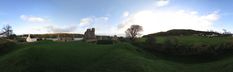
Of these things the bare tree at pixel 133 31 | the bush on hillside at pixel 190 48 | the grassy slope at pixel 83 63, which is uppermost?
the bare tree at pixel 133 31

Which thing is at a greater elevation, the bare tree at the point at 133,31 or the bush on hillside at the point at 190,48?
the bare tree at the point at 133,31

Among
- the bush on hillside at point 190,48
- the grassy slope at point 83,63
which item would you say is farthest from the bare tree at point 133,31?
the grassy slope at point 83,63

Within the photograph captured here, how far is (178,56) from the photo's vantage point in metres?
62.3

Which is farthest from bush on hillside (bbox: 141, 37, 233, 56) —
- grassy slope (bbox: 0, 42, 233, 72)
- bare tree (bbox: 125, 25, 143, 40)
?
bare tree (bbox: 125, 25, 143, 40)

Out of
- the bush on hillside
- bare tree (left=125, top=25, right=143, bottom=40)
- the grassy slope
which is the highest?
bare tree (left=125, top=25, right=143, bottom=40)

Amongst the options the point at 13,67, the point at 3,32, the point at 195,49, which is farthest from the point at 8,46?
the point at 3,32

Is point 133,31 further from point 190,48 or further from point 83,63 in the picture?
point 83,63

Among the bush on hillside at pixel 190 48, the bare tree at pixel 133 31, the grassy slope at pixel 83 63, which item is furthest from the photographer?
the bare tree at pixel 133 31

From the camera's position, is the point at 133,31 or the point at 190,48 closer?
the point at 190,48

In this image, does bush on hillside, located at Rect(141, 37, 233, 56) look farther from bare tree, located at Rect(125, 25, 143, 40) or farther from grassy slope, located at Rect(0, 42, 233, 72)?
bare tree, located at Rect(125, 25, 143, 40)

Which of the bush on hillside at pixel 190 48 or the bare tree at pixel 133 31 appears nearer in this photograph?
the bush on hillside at pixel 190 48

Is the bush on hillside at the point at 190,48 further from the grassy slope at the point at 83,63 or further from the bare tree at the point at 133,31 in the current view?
the bare tree at the point at 133,31

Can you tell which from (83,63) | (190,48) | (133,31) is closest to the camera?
(83,63)

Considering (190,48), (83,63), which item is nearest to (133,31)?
(190,48)
